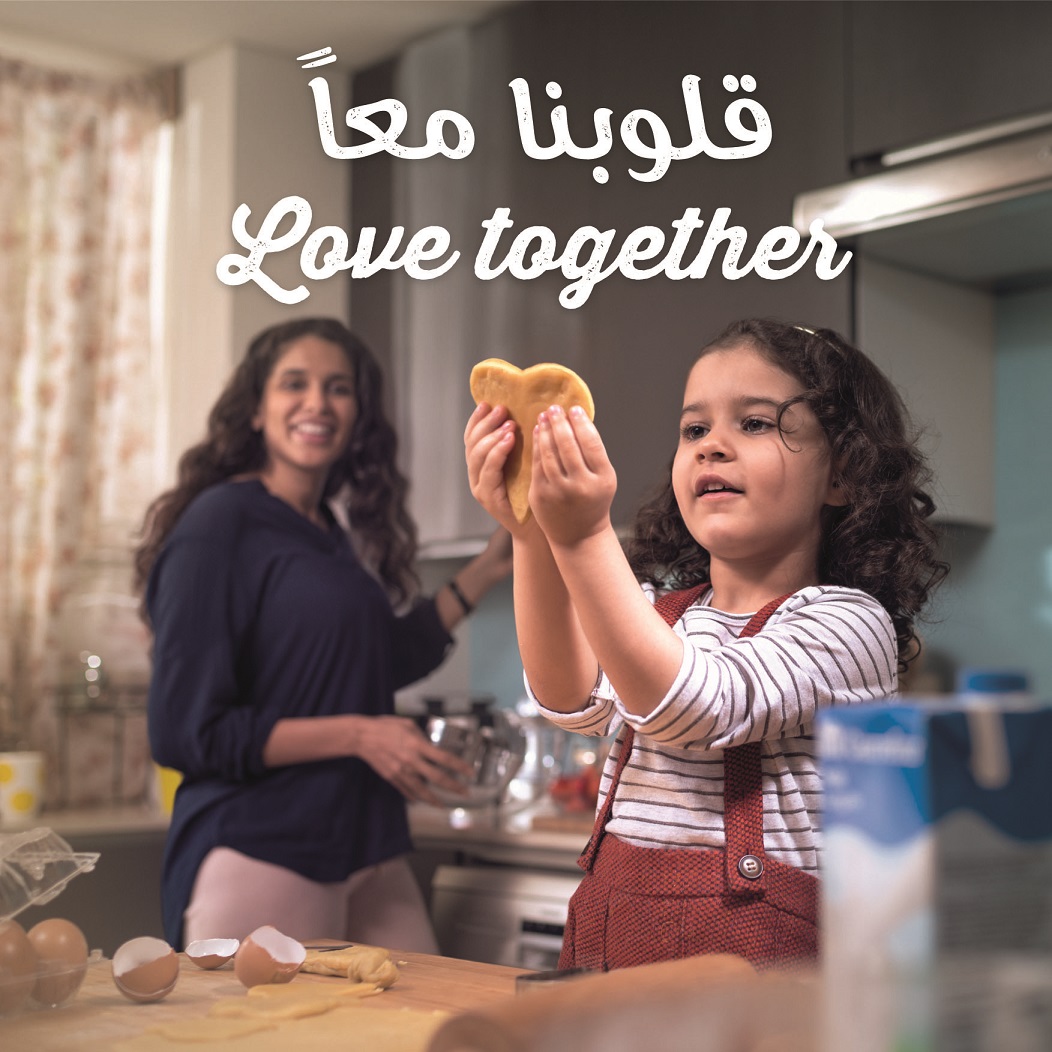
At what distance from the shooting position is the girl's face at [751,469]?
973 millimetres

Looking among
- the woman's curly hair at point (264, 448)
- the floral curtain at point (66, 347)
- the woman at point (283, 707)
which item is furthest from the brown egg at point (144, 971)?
the floral curtain at point (66, 347)

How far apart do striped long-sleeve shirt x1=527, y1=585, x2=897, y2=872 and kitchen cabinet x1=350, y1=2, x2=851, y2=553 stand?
1.22 metres

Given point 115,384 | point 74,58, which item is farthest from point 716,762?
point 74,58

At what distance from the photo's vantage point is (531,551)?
0.88 metres

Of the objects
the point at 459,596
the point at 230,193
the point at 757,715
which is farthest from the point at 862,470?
Result: the point at 230,193

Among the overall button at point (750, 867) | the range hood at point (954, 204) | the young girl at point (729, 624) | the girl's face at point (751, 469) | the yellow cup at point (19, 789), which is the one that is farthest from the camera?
the yellow cup at point (19, 789)

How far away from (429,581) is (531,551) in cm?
234

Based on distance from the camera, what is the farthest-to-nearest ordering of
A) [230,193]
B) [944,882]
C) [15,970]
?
Answer: 1. [230,193]
2. [15,970]
3. [944,882]

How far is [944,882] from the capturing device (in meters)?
0.37

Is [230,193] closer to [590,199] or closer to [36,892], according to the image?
[590,199]

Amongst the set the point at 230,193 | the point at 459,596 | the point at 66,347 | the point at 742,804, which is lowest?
the point at 742,804

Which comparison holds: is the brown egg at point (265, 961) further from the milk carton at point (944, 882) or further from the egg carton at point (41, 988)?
the milk carton at point (944, 882)

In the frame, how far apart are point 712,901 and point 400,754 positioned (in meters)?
1.10

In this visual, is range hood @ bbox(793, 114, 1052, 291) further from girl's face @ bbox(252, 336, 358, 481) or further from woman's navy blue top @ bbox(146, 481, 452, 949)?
woman's navy blue top @ bbox(146, 481, 452, 949)
